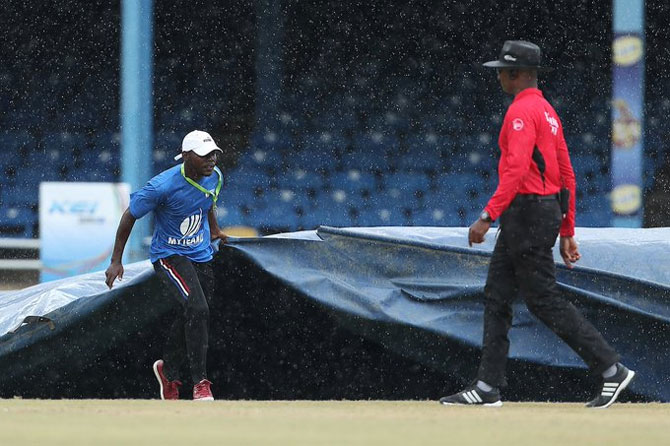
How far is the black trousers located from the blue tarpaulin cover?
53 centimetres

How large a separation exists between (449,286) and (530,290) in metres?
0.69

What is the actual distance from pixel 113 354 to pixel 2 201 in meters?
9.12

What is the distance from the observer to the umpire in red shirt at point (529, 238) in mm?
5555

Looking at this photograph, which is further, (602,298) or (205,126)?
(205,126)

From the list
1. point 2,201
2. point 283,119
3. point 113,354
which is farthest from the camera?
point 283,119

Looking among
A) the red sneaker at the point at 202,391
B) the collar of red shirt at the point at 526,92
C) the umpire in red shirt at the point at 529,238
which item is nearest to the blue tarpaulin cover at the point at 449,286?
the umpire in red shirt at the point at 529,238

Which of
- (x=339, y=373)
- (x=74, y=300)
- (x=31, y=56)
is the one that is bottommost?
(x=339, y=373)

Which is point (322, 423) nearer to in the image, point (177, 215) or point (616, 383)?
point (616, 383)

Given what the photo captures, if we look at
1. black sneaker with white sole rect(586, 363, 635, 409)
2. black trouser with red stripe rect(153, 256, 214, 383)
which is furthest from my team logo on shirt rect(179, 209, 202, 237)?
black sneaker with white sole rect(586, 363, 635, 409)

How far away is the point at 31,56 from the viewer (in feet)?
55.5

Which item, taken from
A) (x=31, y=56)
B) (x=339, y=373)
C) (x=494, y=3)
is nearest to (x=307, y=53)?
(x=494, y=3)

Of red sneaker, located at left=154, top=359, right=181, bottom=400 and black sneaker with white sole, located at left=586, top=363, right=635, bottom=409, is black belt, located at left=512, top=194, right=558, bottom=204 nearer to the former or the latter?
black sneaker with white sole, located at left=586, top=363, right=635, bottom=409

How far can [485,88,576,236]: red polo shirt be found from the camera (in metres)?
5.49

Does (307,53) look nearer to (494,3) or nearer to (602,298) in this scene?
(494,3)
